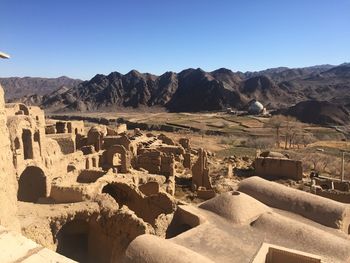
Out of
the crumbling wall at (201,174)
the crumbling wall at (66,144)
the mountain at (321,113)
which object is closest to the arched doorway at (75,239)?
the crumbling wall at (201,174)

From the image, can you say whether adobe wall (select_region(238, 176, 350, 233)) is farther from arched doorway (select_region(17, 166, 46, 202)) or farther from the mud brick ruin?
arched doorway (select_region(17, 166, 46, 202))

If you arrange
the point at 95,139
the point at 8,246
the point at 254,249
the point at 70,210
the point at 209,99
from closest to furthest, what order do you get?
the point at 8,246 → the point at 254,249 → the point at 70,210 → the point at 95,139 → the point at 209,99

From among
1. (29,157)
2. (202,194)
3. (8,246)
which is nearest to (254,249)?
(8,246)

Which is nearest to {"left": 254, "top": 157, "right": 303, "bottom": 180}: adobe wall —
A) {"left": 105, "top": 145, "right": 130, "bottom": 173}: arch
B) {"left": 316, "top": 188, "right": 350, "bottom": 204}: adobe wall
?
{"left": 316, "top": 188, "right": 350, "bottom": 204}: adobe wall

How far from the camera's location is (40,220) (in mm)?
9844

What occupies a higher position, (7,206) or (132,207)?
(7,206)

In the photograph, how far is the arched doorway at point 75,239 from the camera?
460 inches

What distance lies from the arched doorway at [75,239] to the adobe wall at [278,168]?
15244 mm

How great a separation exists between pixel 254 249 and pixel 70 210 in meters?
5.60

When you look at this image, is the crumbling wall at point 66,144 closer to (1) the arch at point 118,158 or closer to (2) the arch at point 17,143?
(1) the arch at point 118,158

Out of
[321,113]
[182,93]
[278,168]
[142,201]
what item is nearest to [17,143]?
[142,201]

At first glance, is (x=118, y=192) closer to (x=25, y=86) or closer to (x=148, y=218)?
(x=148, y=218)

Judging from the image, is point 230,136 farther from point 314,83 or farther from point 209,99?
point 314,83

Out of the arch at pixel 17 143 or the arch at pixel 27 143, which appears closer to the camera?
the arch at pixel 17 143
